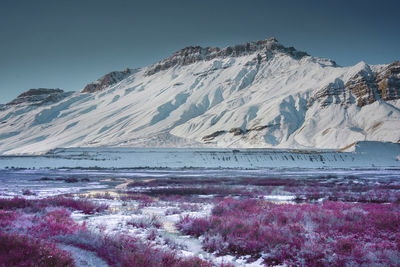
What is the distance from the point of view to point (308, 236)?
24.1 ft

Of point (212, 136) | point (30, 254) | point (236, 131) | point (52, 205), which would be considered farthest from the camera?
point (212, 136)

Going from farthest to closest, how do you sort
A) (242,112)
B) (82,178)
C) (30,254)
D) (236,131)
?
(242,112) → (236,131) → (82,178) → (30,254)

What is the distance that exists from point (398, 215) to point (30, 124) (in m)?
197

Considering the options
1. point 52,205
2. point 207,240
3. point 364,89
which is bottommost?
point 207,240

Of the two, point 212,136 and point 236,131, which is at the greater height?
point 236,131

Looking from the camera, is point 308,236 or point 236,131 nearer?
point 308,236

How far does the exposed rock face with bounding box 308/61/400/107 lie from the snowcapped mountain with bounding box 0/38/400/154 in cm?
33

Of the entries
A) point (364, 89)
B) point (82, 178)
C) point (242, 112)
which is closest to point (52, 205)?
point (82, 178)

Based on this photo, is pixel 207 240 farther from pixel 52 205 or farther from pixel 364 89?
pixel 364 89

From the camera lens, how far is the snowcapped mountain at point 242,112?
99.5 meters

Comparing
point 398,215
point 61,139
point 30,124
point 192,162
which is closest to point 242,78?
point 61,139

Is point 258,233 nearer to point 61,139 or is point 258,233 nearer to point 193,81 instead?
point 61,139

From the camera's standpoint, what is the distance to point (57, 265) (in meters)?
4.78

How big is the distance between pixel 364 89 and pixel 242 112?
44.5 metres
